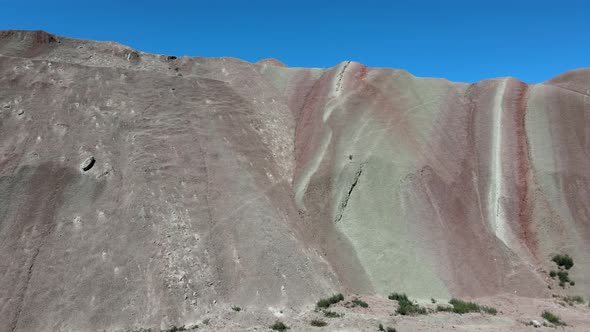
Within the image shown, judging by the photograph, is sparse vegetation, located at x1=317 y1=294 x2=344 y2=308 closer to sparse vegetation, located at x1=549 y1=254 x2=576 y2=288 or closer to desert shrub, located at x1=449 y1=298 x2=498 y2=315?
desert shrub, located at x1=449 y1=298 x2=498 y2=315

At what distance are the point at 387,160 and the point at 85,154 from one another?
40.7 ft

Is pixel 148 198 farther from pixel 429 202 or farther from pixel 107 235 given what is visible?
pixel 429 202

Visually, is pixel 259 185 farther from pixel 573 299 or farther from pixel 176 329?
pixel 573 299

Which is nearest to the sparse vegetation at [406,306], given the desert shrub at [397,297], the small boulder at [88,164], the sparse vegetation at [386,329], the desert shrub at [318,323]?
the desert shrub at [397,297]

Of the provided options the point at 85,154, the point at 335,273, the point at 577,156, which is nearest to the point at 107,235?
the point at 85,154

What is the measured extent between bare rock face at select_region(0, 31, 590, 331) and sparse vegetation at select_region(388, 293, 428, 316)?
0.55 m

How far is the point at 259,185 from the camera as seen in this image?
744 inches

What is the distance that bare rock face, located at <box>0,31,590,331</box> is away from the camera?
1509cm

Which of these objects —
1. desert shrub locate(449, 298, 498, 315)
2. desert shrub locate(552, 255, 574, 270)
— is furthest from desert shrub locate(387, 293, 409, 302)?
desert shrub locate(552, 255, 574, 270)

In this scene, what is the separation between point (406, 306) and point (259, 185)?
734cm

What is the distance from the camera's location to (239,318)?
1414cm

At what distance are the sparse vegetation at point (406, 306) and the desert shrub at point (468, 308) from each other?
3.77 ft

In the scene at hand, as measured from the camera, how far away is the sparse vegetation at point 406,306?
49.0 ft

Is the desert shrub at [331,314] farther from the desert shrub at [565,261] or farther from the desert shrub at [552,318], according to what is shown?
the desert shrub at [565,261]
